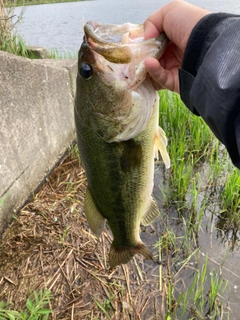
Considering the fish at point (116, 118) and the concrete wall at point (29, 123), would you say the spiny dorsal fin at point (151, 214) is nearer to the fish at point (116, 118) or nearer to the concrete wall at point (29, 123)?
the fish at point (116, 118)

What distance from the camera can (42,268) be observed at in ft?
8.41

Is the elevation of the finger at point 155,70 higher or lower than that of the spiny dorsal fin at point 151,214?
higher

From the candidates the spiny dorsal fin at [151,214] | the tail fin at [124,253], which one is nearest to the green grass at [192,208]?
the tail fin at [124,253]

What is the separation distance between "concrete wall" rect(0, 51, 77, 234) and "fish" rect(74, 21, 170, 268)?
4.60 ft

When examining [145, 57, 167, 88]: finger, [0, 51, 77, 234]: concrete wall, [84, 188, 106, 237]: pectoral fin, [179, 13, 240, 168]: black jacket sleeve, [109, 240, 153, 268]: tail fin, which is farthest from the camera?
[0, 51, 77, 234]: concrete wall

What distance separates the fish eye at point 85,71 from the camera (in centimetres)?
142

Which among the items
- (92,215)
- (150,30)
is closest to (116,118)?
(150,30)

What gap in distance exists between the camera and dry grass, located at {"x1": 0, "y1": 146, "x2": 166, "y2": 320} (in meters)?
2.33

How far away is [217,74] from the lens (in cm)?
118

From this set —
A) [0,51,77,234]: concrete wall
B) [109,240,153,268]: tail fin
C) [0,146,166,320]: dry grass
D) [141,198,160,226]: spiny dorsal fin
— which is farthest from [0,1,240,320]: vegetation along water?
[141,198,160,226]: spiny dorsal fin

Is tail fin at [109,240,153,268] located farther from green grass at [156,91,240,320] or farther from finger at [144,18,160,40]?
finger at [144,18,160,40]

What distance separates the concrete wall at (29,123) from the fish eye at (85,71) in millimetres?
1552

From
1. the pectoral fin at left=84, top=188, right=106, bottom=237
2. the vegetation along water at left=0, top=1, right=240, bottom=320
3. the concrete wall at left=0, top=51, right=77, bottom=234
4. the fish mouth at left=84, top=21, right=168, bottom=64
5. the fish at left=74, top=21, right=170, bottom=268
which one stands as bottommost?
the vegetation along water at left=0, top=1, right=240, bottom=320

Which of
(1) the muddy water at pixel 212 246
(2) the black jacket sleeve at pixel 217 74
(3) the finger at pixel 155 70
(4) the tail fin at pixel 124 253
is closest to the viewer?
(2) the black jacket sleeve at pixel 217 74
